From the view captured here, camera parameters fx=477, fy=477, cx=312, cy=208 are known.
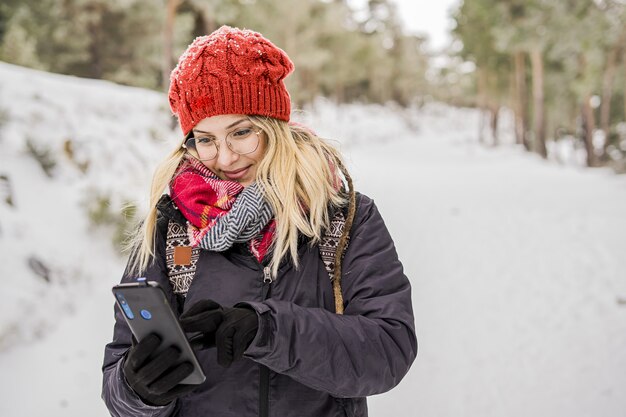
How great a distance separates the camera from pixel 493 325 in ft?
17.5

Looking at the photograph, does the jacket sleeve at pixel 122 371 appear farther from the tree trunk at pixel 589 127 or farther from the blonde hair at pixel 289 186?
the tree trunk at pixel 589 127

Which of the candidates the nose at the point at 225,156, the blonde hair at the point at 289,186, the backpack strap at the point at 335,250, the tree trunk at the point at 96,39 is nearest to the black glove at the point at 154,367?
the blonde hair at the point at 289,186

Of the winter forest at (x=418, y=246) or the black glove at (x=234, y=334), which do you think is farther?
the winter forest at (x=418, y=246)

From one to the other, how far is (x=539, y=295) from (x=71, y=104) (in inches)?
312

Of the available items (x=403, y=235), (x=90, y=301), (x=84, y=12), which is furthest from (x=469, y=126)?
(x=90, y=301)

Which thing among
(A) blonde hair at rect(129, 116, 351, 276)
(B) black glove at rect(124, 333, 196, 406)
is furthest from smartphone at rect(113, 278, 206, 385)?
(A) blonde hair at rect(129, 116, 351, 276)

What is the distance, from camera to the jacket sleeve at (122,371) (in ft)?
4.82

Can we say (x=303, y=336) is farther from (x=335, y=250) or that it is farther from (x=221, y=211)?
(x=221, y=211)

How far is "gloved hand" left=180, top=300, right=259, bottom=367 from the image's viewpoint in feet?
4.26

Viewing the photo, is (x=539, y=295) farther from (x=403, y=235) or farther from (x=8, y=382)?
(x=8, y=382)

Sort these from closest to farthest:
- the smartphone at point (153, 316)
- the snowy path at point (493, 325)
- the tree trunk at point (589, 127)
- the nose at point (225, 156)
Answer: the smartphone at point (153, 316) → the nose at point (225, 156) → the snowy path at point (493, 325) → the tree trunk at point (589, 127)

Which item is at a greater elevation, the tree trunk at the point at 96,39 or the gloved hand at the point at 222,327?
the tree trunk at the point at 96,39

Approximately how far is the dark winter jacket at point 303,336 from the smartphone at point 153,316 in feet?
0.60

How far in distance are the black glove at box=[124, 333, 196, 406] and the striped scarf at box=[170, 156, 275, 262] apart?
1.44 feet
